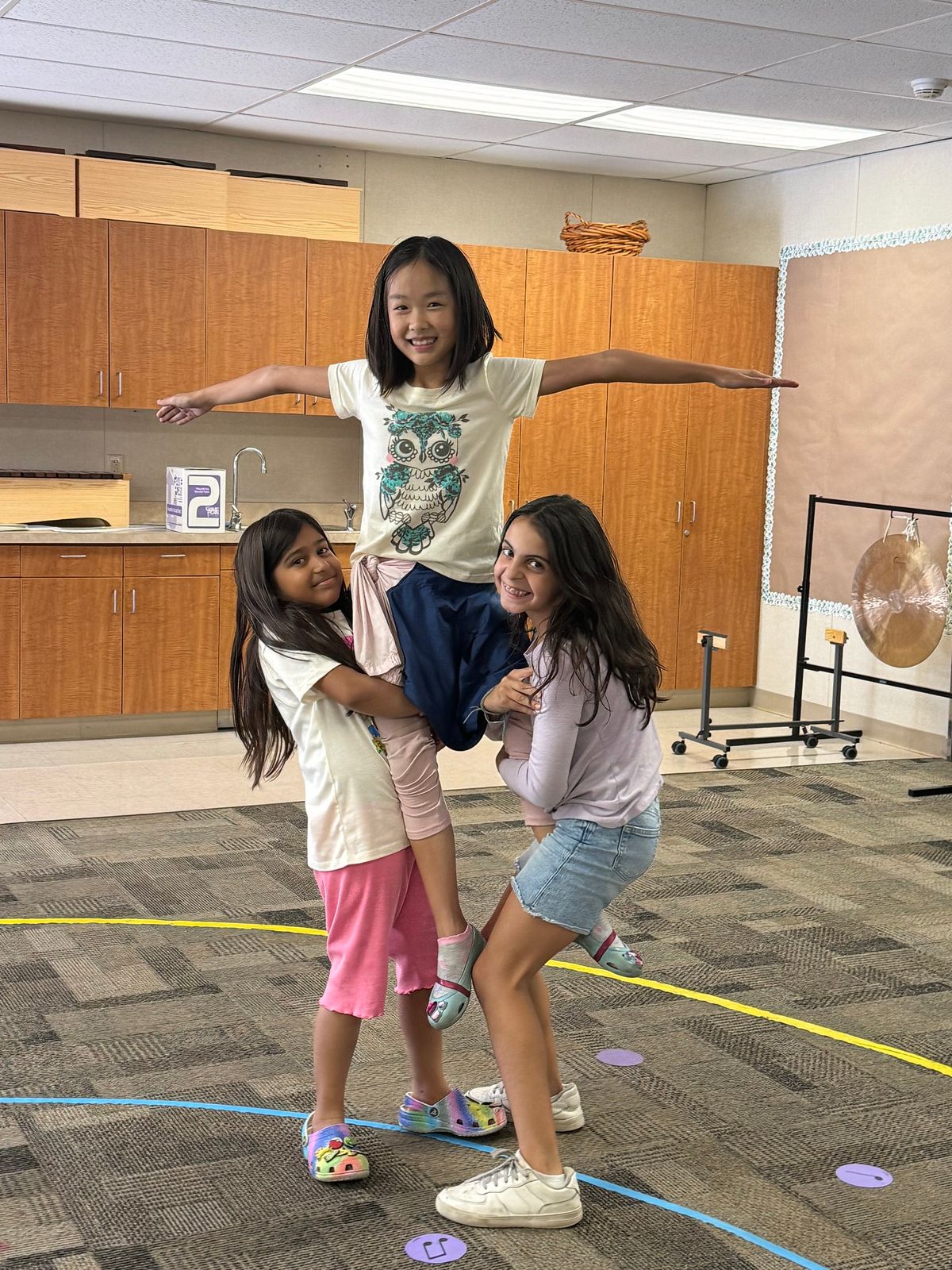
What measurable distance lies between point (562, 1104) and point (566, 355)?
5003 mm

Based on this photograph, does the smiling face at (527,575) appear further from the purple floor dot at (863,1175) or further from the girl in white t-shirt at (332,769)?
the purple floor dot at (863,1175)

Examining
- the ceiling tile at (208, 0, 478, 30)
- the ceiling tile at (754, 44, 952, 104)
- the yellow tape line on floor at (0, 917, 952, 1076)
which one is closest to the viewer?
the yellow tape line on floor at (0, 917, 952, 1076)

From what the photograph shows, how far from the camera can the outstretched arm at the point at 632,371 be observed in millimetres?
2738

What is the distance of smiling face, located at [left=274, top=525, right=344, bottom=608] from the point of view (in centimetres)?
250

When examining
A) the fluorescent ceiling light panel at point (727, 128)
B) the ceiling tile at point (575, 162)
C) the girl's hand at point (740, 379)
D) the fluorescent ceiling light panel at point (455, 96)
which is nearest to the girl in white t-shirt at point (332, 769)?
the girl's hand at point (740, 379)

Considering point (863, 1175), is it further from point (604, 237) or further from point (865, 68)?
point (604, 237)

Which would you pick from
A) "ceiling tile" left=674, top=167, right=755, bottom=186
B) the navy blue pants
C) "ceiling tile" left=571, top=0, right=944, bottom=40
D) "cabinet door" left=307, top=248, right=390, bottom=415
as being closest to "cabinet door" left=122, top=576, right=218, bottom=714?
"cabinet door" left=307, top=248, right=390, bottom=415

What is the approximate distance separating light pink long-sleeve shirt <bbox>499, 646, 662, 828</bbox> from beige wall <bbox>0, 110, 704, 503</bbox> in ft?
15.4

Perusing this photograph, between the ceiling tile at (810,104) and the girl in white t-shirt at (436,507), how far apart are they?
332 cm

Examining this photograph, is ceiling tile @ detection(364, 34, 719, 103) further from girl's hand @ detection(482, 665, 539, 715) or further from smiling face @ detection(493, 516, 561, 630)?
girl's hand @ detection(482, 665, 539, 715)

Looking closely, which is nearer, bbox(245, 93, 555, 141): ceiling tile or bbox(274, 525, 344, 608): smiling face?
bbox(274, 525, 344, 608): smiling face

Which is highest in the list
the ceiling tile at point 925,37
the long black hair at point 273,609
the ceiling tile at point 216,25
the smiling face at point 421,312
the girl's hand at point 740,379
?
the ceiling tile at point 925,37

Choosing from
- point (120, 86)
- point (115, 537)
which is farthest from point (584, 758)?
point (120, 86)

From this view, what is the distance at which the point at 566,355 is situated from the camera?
7.24m
